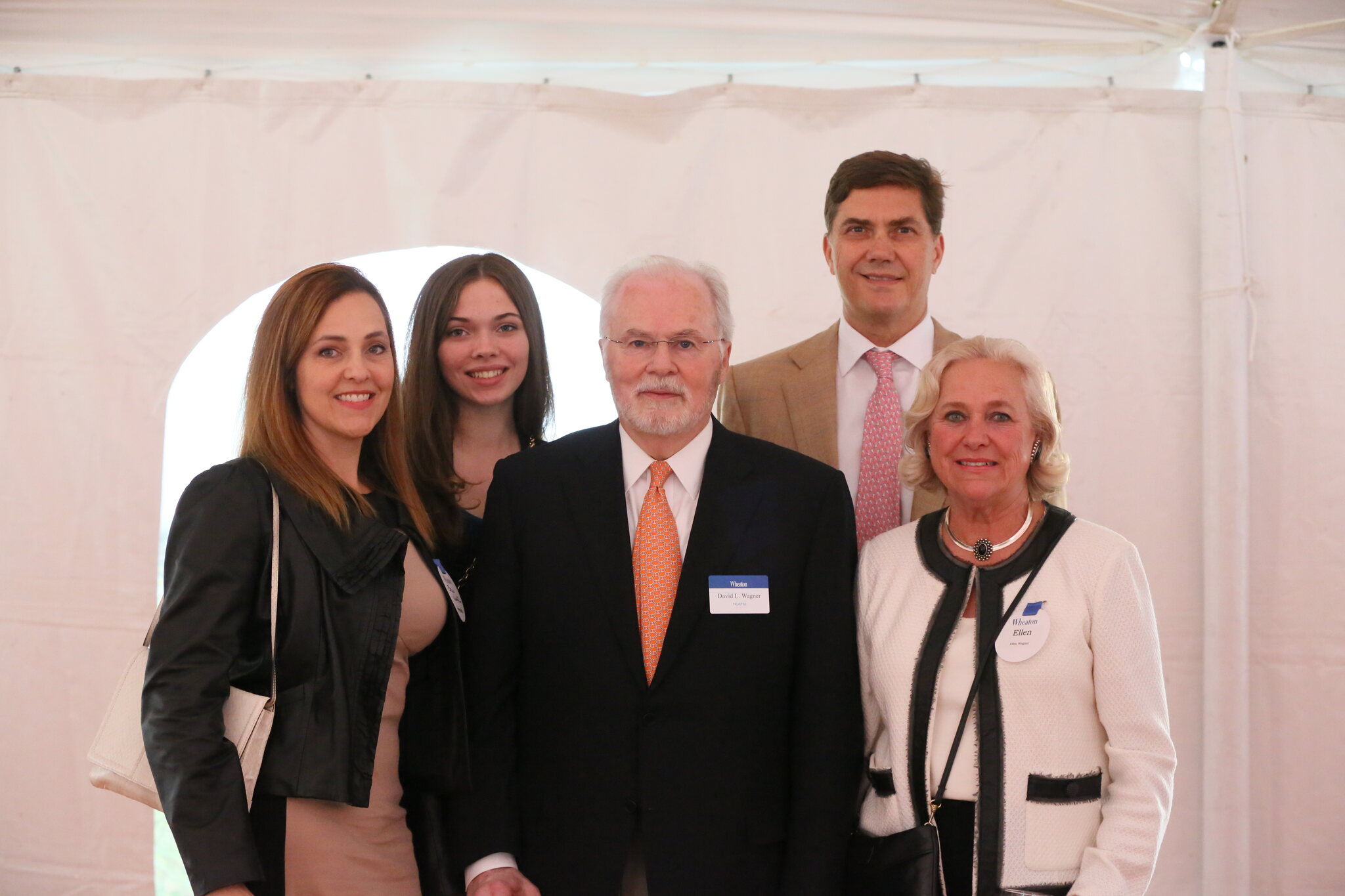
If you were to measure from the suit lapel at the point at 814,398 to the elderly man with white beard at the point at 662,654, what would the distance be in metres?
0.48

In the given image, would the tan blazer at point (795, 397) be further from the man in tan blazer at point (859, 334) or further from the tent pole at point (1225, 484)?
the tent pole at point (1225, 484)

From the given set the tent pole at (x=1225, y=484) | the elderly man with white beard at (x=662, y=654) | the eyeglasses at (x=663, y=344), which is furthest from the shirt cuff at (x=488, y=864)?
the tent pole at (x=1225, y=484)

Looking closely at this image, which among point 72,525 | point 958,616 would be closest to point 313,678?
point 958,616

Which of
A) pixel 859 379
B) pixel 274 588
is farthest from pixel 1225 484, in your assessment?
pixel 274 588

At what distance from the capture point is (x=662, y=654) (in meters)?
2.03

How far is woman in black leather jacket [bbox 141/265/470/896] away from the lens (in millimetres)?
1843

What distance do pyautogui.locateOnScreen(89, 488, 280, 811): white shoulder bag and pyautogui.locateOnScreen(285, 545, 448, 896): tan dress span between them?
0.15m

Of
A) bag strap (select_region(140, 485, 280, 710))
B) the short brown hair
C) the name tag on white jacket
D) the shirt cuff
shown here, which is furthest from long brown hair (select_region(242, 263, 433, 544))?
the short brown hair

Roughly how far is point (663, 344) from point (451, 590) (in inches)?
27.5

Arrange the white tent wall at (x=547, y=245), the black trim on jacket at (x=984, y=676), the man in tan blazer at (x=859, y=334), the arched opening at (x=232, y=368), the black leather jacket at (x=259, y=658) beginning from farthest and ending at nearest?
the arched opening at (x=232, y=368) < the white tent wall at (x=547, y=245) < the man in tan blazer at (x=859, y=334) < the black trim on jacket at (x=984, y=676) < the black leather jacket at (x=259, y=658)

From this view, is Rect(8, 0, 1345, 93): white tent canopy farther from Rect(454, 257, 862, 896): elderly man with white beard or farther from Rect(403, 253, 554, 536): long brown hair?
Rect(454, 257, 862, 896): elderly man with white beard

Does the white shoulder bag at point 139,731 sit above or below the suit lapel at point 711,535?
below

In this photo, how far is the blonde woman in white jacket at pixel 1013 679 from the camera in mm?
1915

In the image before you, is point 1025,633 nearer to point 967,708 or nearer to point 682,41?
point 967,708
